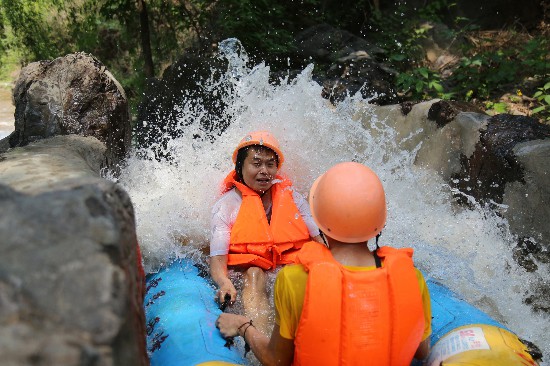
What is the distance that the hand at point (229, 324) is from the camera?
2.46m

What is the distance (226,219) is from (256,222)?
0.20 m

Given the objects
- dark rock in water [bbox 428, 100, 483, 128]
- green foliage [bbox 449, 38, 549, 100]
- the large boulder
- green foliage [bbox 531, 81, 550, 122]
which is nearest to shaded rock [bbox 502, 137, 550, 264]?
the large boulder

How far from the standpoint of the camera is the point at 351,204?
1.84 metres

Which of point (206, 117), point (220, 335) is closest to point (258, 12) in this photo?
point (206, 117)

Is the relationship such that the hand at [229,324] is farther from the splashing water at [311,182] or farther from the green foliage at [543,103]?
the green foliage at [543,103]

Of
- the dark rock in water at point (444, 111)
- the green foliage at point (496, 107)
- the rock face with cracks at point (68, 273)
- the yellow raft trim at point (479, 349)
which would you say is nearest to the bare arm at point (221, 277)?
the yellow raft trim at point (479, 349)

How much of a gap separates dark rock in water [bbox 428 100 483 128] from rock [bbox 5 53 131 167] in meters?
2.76

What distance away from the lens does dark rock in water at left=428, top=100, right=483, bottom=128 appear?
462 cm

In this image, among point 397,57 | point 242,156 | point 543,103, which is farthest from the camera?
point 397,57

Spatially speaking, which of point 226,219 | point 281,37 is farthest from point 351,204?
point 281,37

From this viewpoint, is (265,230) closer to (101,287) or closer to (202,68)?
(101,287)

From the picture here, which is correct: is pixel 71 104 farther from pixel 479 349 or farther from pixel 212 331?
pixel 479 349

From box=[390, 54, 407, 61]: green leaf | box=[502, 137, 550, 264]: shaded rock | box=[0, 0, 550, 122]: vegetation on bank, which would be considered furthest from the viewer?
box=[390, 54, 407, 61]: green leaf

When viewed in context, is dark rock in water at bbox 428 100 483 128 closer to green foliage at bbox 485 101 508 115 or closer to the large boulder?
the large boulder
